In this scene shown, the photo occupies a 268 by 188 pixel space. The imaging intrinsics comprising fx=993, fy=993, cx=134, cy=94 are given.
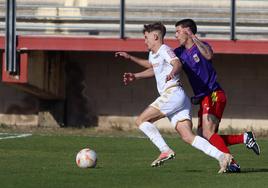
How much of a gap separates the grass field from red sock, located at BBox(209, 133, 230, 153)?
0.33 meters

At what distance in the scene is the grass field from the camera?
11188 millimetres

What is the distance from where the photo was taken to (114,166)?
1352 cm

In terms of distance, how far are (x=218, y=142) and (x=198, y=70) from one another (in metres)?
1.00

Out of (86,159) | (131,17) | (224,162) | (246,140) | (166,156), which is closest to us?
(224,162)

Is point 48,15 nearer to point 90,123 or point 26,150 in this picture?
point 90,123

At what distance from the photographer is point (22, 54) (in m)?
21.9

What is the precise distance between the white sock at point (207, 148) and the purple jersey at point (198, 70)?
3.04 feet

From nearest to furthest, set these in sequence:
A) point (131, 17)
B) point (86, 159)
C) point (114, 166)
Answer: point (86, 159) → point (114, 166) → point (131, 17)

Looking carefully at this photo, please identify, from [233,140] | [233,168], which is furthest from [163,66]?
[233,168]

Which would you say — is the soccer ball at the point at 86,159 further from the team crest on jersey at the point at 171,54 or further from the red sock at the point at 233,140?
the red sock at the point at 233,140

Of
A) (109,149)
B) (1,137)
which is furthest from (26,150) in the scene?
(1,137)

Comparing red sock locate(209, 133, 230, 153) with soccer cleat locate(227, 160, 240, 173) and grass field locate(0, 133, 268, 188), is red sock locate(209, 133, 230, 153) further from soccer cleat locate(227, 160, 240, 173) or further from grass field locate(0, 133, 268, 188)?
soccer cleat locate(227, 160, 240, 173)

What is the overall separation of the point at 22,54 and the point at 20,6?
1979mm

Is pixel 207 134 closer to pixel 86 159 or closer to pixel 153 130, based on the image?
pixel 153 130
